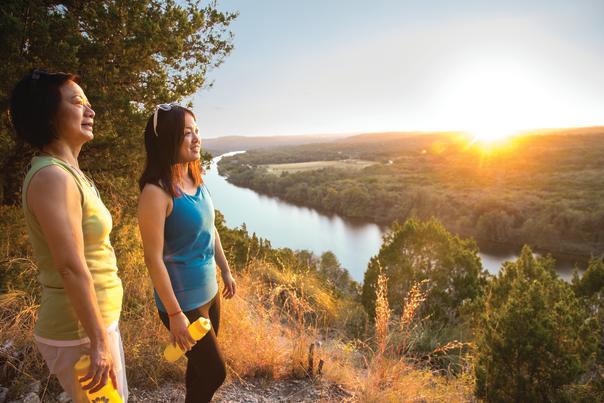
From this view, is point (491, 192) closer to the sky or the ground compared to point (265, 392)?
closer to the ground

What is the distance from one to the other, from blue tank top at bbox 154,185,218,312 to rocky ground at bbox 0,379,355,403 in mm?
1003

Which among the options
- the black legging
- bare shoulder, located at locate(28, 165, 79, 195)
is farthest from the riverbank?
bare shoulder, located at locate(28, 165, 79, 195)

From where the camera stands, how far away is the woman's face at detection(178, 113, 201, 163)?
60.3 inches

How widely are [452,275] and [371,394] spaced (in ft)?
20.1

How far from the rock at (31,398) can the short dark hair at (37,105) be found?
1508 mm

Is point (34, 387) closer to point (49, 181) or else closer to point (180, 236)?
point (180, 236)

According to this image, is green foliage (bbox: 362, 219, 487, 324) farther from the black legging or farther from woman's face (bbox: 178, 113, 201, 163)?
woman's face (bbox: 178, 113, 201, 163)

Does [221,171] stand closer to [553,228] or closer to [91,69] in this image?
[553,228]

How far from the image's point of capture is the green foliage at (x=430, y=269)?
7562mm

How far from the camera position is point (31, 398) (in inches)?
76.2

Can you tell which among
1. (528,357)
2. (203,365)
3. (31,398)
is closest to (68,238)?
(203,365)

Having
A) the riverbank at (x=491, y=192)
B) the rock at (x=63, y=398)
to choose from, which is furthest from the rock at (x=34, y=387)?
the riverbank at (x=491, y=192)

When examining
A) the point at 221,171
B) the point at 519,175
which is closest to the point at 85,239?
the point at 519,175

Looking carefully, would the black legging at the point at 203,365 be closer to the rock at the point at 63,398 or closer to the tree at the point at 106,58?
the rock at the point at 63,398
